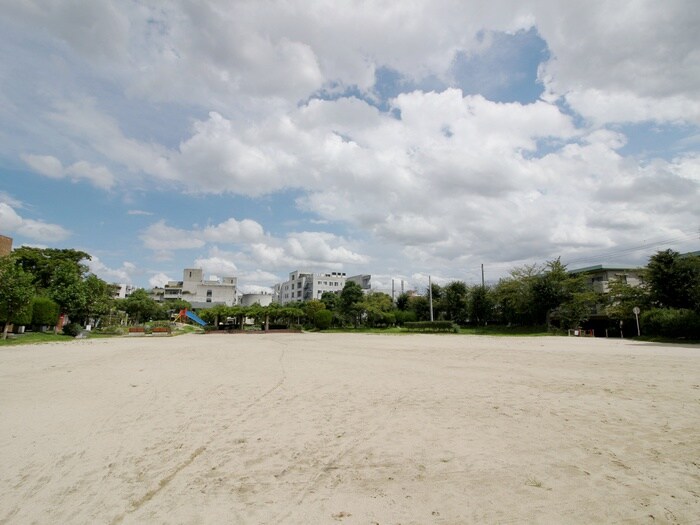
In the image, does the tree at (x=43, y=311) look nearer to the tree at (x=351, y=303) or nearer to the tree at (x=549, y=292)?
the tree at (x=351, y=303)

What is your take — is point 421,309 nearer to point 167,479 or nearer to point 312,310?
point 312,310

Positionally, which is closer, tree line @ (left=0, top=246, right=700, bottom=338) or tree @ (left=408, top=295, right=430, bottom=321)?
tree line @ (left=0, top=246, right=700, bottom=338)

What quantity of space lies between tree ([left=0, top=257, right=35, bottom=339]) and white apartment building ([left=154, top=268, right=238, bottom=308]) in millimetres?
91173

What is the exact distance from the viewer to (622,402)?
26.8 feet

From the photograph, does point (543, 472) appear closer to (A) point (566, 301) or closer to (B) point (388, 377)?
(B) point (388, 377)

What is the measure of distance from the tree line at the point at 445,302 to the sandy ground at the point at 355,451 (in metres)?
24.7

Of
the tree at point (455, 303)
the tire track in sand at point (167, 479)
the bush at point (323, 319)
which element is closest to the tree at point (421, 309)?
the tree at point (455, 303)

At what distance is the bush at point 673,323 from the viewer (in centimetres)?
2705

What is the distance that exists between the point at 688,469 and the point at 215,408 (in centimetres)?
795

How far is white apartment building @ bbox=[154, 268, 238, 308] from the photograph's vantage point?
12356cm

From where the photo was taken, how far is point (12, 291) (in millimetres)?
28094

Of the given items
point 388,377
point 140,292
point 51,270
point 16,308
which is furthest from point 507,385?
Result: point 140,292

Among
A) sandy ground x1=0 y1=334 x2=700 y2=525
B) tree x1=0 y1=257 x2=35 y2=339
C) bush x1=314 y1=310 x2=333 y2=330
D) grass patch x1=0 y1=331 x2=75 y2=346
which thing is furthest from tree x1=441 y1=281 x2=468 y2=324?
tree x1=0 y1=257 x2=35 y2=339

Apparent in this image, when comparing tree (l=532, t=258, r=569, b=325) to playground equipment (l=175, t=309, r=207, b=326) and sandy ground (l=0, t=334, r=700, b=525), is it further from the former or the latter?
playground equipment (l=175, t=309, r=207, b=326)
